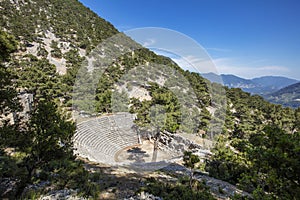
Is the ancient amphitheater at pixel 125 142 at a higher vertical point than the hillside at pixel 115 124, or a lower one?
lower

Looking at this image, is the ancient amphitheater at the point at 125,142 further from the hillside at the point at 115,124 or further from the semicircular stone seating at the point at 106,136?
the hillside at the point at 115,124

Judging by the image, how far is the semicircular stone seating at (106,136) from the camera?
13.0 metres

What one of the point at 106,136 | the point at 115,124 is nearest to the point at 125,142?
the point at 115,124

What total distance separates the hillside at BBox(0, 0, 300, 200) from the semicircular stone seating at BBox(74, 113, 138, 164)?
13 cm

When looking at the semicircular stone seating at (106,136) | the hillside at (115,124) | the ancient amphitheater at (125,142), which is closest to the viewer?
the hillside at (115,124)

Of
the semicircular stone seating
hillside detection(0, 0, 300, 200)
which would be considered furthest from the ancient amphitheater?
hillside detection(0, 0, 300, 200)

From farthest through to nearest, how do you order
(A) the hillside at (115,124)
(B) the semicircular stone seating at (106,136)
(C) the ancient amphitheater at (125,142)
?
(C) the ancient amphitheater at (125,142)
(B) the semicircular stone seating at (106,136)
(A) the hillside at (115,124)

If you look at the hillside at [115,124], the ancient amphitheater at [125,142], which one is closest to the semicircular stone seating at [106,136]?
the ancient amphitheater at [125,142]

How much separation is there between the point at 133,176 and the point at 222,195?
399 cm

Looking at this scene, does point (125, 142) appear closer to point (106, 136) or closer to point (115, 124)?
point (115, 124)

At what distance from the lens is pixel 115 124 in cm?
1714

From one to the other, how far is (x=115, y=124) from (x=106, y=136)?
201cm

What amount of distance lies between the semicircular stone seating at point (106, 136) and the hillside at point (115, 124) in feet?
0.43

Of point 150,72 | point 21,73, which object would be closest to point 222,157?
point 150,72
